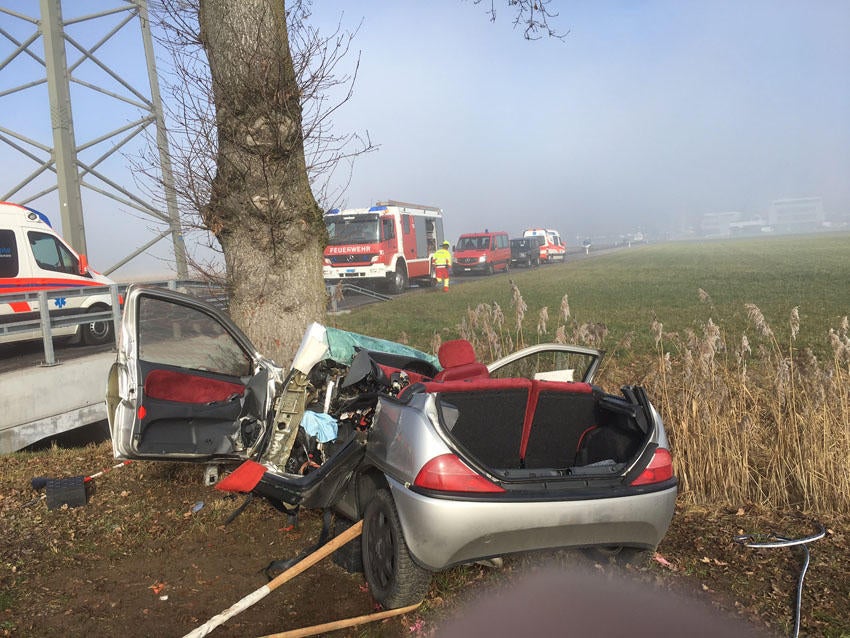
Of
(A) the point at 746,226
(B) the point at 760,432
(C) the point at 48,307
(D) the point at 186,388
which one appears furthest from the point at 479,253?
(A) the point at 746,226

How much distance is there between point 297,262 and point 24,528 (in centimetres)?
307

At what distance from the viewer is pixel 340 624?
345cm

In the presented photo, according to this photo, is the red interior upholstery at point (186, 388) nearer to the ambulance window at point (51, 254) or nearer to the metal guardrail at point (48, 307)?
the metal guardrail at point (48, 307)

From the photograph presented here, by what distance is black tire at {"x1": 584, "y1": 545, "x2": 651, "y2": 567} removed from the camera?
374 cm

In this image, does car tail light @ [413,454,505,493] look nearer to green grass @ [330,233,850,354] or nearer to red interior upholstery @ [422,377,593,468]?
red interior upholstery @ [422,377,593,468]

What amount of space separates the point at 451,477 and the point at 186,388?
295cm

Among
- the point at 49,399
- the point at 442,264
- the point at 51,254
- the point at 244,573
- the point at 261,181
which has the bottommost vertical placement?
the point at 244,573

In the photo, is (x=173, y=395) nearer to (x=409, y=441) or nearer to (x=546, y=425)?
(x=409, y=441)

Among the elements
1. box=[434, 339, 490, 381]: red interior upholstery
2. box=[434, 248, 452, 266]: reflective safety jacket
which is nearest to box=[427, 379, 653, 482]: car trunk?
box=[434, 339, 490, 381]: red interior upholstery

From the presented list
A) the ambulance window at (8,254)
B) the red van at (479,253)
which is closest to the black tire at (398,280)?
the red van at (479,253)

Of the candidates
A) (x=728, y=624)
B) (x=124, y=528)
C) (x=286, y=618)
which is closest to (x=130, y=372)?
(x=124, y=528)

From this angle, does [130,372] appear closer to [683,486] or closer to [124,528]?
[124,528]

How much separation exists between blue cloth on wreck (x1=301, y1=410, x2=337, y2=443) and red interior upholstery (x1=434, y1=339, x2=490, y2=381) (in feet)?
2.99

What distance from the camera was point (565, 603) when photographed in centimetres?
349
